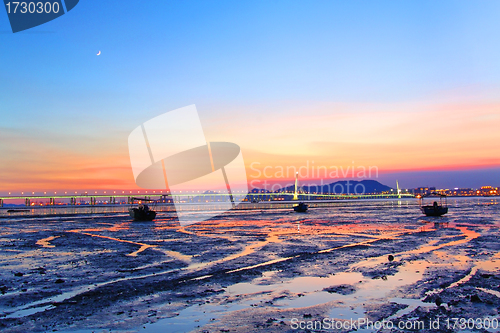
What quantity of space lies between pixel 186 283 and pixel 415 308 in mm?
8718

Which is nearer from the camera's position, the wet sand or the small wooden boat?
the wet sand

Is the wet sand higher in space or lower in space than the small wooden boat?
higher

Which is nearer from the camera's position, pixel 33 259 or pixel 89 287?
pixel 89 287

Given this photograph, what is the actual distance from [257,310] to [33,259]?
17642mm

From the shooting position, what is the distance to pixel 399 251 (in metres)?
23.5

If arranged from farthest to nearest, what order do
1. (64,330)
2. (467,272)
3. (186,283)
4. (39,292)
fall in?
(467,272) → (186,283) → (39,292) → (64,330)

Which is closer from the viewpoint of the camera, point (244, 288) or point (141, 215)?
point (244, 288)

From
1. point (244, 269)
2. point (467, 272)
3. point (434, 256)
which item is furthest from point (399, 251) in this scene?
point (244, 269)

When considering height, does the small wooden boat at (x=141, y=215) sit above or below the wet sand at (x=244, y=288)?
below

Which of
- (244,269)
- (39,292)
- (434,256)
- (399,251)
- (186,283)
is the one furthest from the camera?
(399,251)

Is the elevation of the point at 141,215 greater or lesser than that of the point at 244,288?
lesser

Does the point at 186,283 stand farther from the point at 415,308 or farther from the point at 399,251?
the point at 399,251

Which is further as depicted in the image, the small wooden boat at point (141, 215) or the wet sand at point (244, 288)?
the small wooden boat at point (141, 215)

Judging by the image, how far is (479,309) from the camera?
11.1 m
